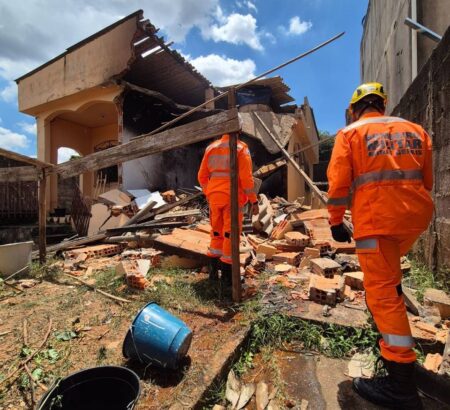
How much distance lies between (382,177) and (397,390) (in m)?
1.42

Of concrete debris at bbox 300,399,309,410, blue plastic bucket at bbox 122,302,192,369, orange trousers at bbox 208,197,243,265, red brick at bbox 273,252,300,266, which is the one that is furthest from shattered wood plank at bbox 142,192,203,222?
concrete debris at bbox 300,399,309,410

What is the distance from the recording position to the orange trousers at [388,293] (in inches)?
75.3

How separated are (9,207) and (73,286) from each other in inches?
306

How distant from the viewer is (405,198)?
1965 mm

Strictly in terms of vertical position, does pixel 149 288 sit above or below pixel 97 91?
below

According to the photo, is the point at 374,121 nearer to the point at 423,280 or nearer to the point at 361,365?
the point at 361,365

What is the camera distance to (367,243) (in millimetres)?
2045

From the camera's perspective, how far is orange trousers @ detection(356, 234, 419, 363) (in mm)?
1913

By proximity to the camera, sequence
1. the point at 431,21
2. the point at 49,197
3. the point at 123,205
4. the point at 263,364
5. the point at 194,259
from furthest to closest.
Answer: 1. the point at 49,197
2. the point at 123,205
3. the point at 431,21
4. the point at 194,259
5. the point at 263,364

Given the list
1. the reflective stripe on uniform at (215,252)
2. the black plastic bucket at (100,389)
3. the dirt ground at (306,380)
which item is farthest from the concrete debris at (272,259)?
the black plastic bucket at (100,389)

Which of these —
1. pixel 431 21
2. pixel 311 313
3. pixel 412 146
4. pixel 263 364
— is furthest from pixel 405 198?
pixel 431 21

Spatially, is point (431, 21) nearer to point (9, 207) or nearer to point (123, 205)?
point (123, 205)

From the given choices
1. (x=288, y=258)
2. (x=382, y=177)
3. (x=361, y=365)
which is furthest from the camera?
(x=288, y=258)

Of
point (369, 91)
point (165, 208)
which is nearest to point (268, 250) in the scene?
point (369, 91)
